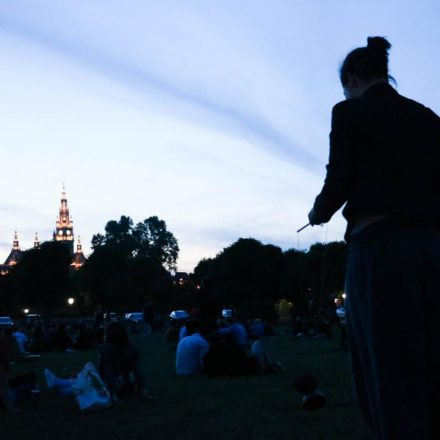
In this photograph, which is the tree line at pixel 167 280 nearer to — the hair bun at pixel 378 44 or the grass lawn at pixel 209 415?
the grass lawn at pixel 209 415

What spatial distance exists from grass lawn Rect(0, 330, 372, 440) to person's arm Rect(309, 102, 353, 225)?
455 cm

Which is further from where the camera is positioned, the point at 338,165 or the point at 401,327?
the point at 338,165

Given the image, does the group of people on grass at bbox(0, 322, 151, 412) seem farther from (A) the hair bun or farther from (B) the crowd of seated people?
(A) the hair bun

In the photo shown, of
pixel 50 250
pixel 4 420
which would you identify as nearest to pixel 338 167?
pixel 4 420

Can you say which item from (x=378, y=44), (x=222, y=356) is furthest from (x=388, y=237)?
(x=222, y=356)

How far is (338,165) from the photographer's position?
2.96 meters

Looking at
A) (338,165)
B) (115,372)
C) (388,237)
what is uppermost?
(338,165)

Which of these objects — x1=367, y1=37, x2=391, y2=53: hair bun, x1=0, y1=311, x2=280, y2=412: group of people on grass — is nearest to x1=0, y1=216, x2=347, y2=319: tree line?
x1=0, y1=311, x2=280, y2=412: group of people on grass

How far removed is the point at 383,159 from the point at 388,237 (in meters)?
0.31

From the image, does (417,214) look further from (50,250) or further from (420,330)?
(50,250)

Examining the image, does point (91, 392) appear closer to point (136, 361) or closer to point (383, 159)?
point (136, 361)

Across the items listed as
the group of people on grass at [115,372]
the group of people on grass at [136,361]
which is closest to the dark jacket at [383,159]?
the group of people on grass at [136,361]

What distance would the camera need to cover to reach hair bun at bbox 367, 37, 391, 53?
10.1 ft

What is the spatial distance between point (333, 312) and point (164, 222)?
326 feet
